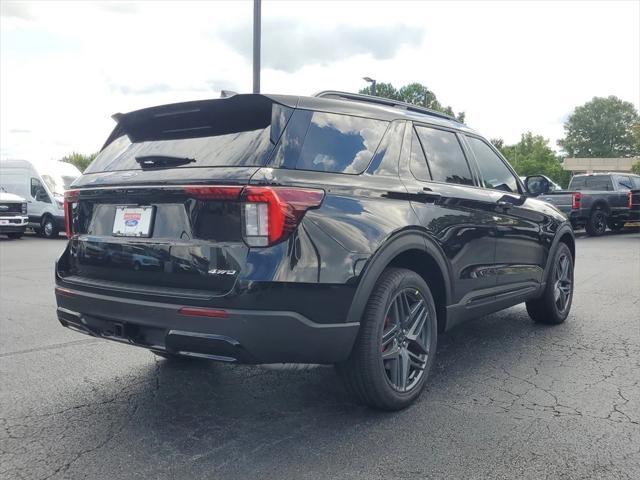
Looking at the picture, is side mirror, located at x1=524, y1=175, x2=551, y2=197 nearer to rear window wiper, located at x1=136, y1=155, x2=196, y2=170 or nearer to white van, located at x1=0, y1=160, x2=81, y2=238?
rear window wiper, located at x1=136, y1=155, x2=196, y2=170

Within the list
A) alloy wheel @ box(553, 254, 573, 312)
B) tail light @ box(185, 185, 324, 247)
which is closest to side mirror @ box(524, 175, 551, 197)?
alloy wheel @ box(553, 254, 573, 312)

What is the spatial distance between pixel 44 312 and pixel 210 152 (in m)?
4.30

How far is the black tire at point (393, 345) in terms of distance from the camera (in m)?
3.43

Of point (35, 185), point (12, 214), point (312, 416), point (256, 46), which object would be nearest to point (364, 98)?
point (312, 416)

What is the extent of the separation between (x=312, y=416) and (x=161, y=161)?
1634 millimetres

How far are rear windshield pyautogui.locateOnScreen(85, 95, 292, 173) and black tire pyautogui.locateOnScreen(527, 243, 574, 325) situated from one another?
3.55 m

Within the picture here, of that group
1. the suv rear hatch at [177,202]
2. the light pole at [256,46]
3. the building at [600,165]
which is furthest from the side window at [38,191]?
the building at [600,165]

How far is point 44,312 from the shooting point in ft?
22.2

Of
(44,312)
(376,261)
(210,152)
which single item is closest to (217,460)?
(376,261)

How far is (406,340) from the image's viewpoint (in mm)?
3789

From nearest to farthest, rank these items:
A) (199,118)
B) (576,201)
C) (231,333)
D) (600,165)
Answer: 1. (231,333)
2. (199,118)
3. (576,201)
4. (600,165)

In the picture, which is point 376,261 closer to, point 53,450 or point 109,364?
point 53,450

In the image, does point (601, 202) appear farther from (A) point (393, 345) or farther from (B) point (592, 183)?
(A) point (393, 345)

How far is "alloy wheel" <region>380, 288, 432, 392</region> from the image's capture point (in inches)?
144
